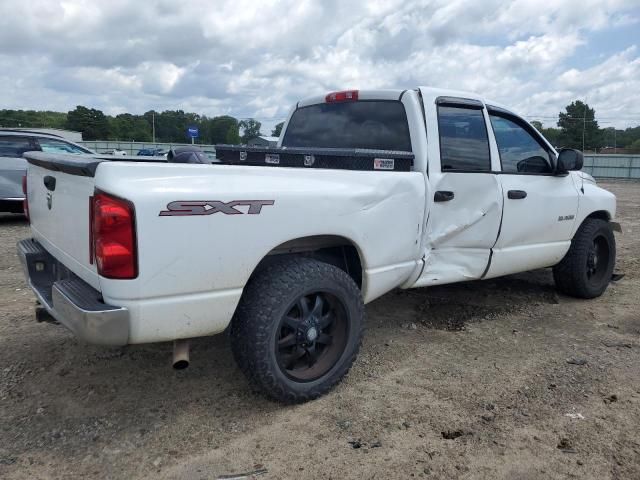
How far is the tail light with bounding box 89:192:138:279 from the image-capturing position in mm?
2342

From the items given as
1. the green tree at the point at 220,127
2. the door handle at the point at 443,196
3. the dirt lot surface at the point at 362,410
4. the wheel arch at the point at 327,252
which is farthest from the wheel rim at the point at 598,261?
the green tree at the point at 220,127

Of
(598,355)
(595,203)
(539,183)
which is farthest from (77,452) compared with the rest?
(595,203)

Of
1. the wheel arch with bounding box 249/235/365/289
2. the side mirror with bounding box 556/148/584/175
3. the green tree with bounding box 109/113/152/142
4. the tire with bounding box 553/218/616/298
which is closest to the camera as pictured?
the wheel arch with bounding box 249/235/365/289

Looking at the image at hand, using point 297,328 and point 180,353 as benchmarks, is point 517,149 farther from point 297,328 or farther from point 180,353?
point 180,353

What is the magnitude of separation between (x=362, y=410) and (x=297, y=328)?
60cm

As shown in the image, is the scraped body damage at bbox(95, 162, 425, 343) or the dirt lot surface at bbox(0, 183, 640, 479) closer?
the scraped body damage at bbox(95, 162, 425, 343)

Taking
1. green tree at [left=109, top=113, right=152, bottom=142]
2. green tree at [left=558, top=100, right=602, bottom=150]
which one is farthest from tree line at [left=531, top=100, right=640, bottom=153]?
green tree at [left=109, top=113, right=152, bottom=142]

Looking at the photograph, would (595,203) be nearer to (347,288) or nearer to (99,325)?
(347,288)

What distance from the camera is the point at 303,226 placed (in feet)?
9.53

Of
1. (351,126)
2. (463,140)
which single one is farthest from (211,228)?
(463,140)

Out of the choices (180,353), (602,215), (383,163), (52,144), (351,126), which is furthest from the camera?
(52,144)

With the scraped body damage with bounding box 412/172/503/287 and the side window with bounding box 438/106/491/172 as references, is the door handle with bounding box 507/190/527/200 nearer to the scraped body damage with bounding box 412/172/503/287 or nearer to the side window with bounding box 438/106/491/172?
the scraped body damage with bounding box 412/172/503/287

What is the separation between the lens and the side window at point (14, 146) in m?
9.20

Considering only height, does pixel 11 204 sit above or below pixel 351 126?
below
